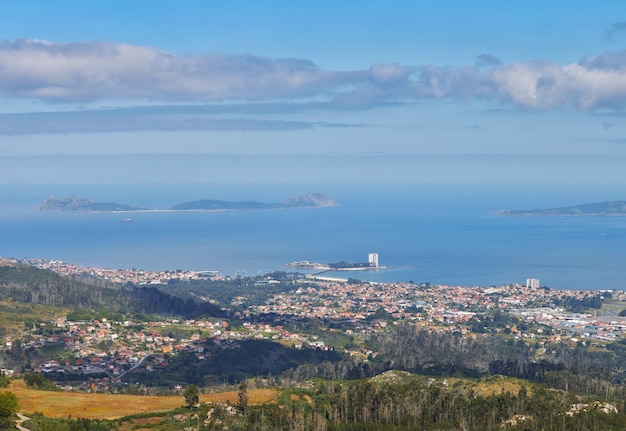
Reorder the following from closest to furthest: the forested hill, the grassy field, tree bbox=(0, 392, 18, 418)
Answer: tree bbox=(0, 392, 18, 418) → the grassy field → the forested hill

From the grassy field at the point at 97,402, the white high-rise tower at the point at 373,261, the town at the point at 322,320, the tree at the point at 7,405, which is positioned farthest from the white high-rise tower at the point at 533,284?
the tree at the point at 7,405

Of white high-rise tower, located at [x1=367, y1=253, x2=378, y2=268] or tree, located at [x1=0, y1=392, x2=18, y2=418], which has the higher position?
white high-rise tower, located at [x1=367, y1=253, x2=378, y2=268]

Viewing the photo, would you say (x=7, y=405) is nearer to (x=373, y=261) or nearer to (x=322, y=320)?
(x=322, y=320)

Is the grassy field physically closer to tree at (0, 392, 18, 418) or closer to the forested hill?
tree at (0, 392, 18, 418)

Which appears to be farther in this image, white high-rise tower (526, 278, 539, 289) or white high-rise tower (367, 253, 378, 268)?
white high-rise tower (367, 253, 378, 268)

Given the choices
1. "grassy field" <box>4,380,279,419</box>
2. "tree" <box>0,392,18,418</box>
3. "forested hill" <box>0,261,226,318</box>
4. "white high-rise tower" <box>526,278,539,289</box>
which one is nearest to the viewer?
"tree" <box>0,392,18,418</box>

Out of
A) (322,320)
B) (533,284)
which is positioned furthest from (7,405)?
(533,284)

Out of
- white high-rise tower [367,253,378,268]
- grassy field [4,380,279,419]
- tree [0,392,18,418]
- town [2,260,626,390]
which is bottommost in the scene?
town [2,260,626,390]

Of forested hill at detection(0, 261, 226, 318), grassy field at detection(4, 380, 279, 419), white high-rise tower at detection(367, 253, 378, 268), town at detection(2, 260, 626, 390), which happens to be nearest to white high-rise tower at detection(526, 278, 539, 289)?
town at detection(2, 260, 626, 390)

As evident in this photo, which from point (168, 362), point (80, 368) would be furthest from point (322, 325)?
point (80, 368)
